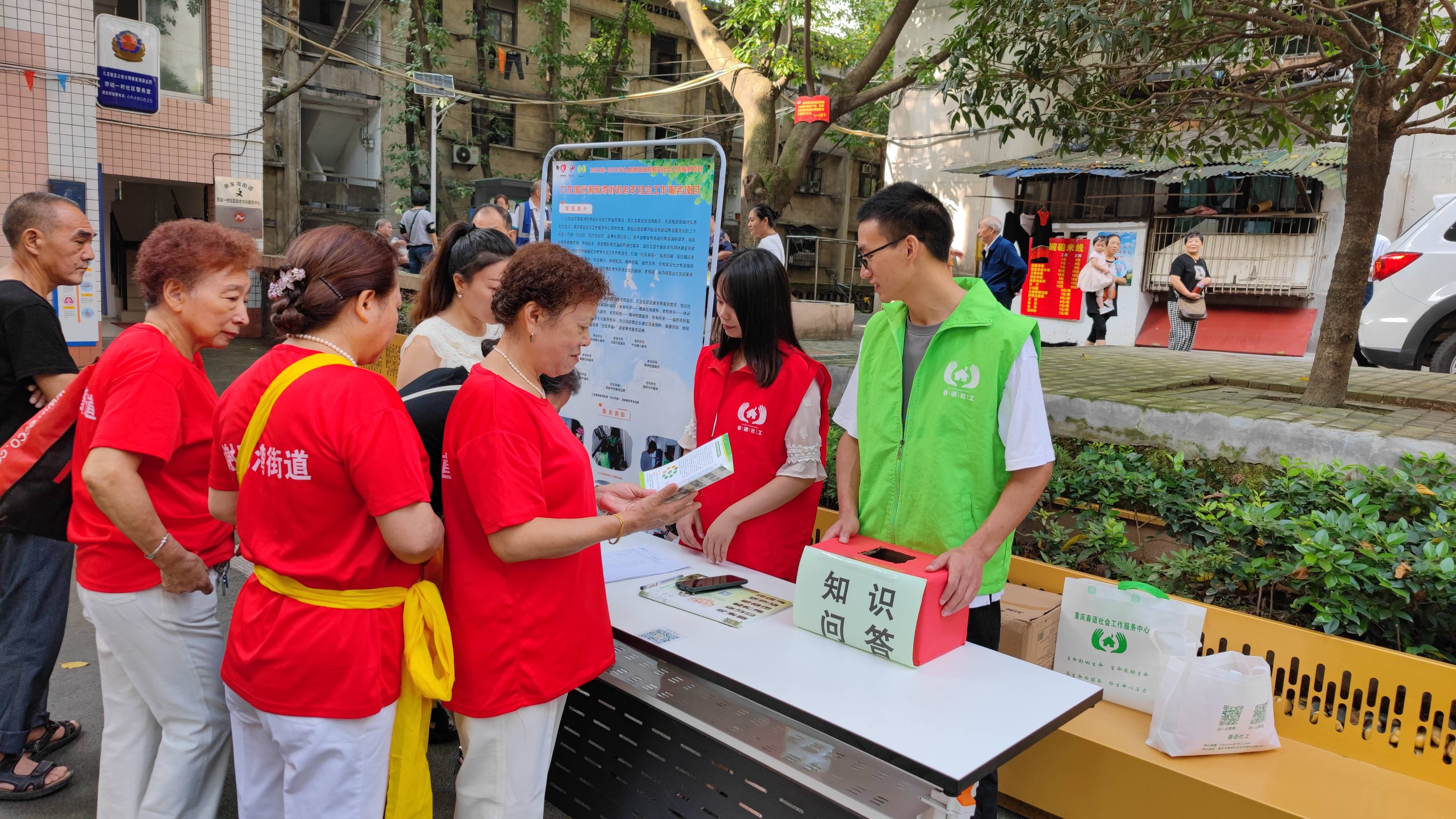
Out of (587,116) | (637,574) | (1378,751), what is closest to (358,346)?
(637,574)

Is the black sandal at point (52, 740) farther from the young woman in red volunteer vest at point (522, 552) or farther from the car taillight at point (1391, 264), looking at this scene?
the car taillight at point (1391, 264)

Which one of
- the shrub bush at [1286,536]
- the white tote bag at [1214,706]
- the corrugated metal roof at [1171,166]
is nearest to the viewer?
the white tote bag at [1214,706]

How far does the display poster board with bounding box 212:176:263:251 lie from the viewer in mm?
10805

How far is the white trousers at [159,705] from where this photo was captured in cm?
221

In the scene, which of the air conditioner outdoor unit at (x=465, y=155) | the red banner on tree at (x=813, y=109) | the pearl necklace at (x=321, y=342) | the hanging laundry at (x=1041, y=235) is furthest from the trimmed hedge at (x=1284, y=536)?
the air conditioner outdoor unit at (x=465, y=155)

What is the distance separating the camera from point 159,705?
2207mm

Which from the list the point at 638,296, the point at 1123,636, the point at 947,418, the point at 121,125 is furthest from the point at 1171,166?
the point at 121,125

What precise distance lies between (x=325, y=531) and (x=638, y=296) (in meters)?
2.49

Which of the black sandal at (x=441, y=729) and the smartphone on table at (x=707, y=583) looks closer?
the smartphone on table at (x=707, y=583)

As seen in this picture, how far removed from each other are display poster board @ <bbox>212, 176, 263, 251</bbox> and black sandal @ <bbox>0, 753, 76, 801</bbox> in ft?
30.6

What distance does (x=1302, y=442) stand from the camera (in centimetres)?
387

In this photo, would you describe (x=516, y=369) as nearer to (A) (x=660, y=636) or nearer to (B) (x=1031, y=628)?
(A) (x=660, y=636)

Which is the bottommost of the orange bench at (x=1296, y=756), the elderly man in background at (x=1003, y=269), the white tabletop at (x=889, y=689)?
the orange bench at (x=1296, y=756)

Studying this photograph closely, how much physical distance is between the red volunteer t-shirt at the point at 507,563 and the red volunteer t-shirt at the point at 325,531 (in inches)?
4.2
